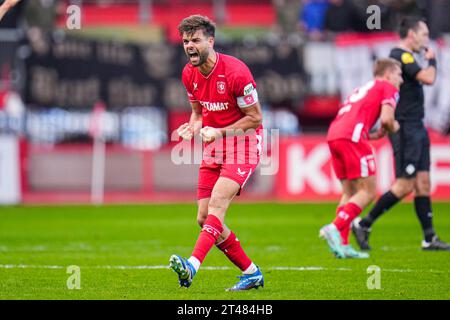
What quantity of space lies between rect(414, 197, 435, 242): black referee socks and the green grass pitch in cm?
26

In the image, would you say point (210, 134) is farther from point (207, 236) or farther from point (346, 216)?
point (346, 216)

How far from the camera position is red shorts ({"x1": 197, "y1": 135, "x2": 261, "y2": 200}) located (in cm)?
850

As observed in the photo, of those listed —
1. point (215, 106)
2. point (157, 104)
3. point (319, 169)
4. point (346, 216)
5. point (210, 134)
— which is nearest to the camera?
point (210, 134)

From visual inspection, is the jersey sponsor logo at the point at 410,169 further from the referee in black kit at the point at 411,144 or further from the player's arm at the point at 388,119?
the player's arm at the point at 388,119

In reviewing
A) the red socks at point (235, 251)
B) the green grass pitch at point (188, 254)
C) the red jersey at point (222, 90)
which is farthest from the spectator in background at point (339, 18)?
the red socks at point (235, 251)

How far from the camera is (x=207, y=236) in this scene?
26.9ft

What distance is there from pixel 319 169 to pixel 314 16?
4.88 m

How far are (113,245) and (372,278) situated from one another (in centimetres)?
492

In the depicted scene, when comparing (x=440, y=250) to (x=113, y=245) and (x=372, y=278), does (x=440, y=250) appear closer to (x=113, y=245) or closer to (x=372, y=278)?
(x=372, y=278)

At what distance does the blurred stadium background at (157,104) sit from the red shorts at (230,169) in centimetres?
1254

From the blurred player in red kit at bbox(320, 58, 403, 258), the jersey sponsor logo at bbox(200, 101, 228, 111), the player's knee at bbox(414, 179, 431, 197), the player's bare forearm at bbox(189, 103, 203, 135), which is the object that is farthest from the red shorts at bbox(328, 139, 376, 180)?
the jersey sponsor logo at bbox(200, 101, 228, 111)

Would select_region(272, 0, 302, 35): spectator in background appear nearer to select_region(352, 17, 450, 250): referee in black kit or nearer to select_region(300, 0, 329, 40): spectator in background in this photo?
select_region(300, 0, 329, 40): spectator in background

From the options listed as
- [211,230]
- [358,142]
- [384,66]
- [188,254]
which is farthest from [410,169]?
[211,230]

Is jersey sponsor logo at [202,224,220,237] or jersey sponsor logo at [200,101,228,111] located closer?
jersey sponsor logo at [202,224,220,237]
